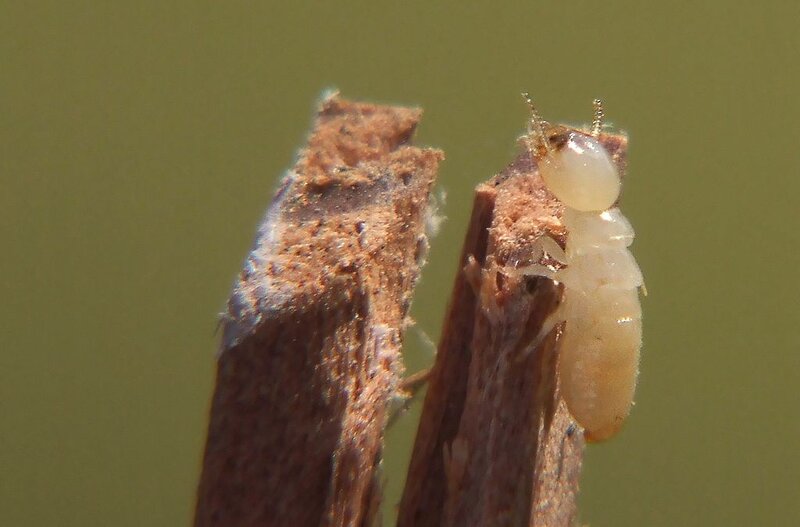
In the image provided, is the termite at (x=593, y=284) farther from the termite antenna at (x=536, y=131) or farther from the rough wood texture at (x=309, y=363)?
the rough wood texture at (x=309, y=363)

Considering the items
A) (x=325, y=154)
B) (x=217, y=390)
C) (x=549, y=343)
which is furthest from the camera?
(x=325, y=154)

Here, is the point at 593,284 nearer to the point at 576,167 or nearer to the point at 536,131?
the point at 576,167

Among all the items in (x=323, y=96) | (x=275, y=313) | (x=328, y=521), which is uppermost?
(x=323, y=96)

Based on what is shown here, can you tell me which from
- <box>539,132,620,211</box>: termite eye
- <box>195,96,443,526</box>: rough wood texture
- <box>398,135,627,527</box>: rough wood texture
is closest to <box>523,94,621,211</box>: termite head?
<box>539,132,620,211</box>: termite eye

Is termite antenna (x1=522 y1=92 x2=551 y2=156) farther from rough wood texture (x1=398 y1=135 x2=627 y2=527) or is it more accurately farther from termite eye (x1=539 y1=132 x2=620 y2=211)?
rough wood texture (x1=398 y1=135 x2=627 y2=527)

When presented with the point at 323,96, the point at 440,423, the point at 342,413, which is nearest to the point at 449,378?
the point at 440,423

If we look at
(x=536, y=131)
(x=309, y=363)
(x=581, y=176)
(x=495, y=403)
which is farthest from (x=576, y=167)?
(x=309, y=363)

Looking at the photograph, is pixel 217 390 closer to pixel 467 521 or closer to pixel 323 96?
pixel 467 521
